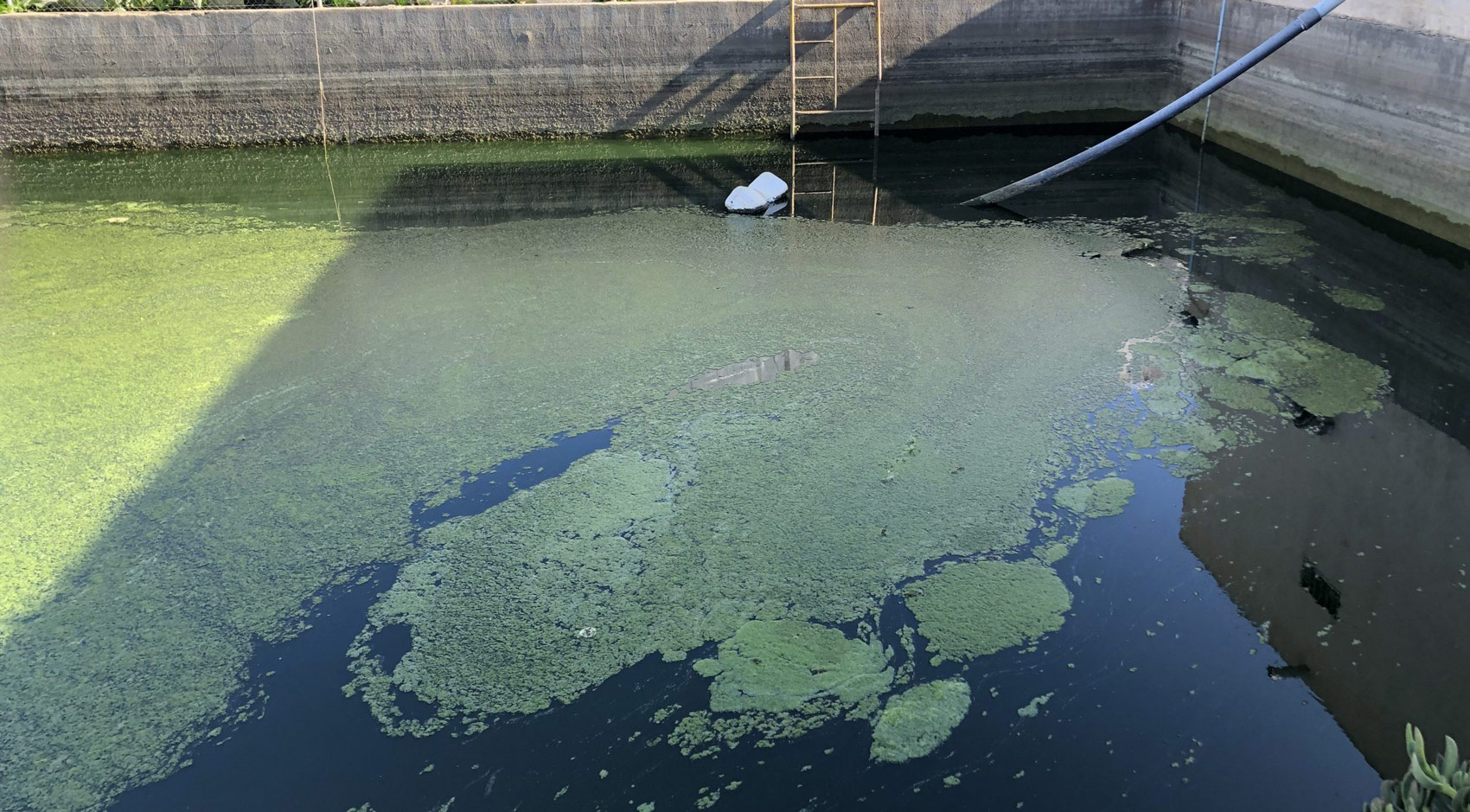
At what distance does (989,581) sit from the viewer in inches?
116

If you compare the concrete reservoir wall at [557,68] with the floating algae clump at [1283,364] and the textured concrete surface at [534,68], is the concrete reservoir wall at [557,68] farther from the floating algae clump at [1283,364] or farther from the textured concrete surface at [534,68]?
the floating algae clump at [1283,364]

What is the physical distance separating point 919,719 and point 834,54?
6.81 meters

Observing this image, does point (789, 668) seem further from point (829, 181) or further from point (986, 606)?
point (829, 181)

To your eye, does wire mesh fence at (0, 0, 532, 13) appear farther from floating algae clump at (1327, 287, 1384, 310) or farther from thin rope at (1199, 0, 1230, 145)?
floating algae clump at (1327, 287, 1384, 310)

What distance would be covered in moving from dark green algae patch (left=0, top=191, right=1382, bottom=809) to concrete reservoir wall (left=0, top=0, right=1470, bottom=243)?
9.94 feet

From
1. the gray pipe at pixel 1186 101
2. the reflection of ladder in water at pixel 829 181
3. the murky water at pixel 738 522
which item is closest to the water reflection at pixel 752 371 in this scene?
the murky water at pixel 738 522

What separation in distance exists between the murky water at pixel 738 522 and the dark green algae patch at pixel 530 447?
2cm

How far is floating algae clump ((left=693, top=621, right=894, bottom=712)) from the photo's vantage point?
2.58 meters

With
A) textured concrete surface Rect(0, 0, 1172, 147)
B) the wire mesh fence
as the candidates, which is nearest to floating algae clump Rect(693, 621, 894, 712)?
textured concrete surface Rect(0, 0, 1172, 147)

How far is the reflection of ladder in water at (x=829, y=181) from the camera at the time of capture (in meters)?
6.50

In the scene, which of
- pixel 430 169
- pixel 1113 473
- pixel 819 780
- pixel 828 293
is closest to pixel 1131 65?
pixel 828 293

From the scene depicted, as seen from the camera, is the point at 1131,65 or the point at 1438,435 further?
the point at 1131,65

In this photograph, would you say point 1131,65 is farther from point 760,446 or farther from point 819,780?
point 819,780

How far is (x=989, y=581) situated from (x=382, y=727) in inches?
64.5
